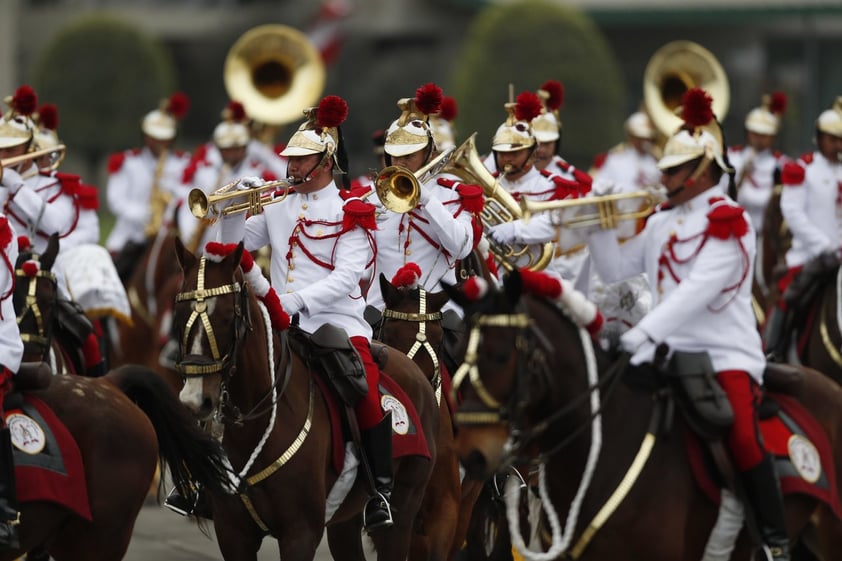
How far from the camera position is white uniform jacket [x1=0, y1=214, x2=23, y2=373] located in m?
8.34

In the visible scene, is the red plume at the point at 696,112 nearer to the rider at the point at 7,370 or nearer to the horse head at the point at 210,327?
the horse head at the point at 210,327

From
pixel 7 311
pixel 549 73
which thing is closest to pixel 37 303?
pixel 7 311

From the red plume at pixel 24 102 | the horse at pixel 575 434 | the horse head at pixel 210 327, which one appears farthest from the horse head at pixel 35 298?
the horse at pixel 575 434

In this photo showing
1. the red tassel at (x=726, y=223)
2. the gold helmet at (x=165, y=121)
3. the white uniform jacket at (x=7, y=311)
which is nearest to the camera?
the red tassel at (x=726, y=223)

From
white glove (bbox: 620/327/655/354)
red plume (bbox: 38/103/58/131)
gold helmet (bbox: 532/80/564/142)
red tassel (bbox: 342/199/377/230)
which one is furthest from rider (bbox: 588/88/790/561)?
red plume (bbox: 38/103/58/131)

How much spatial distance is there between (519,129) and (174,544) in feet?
12.3

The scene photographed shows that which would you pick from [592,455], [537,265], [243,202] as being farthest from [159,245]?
[592,455]

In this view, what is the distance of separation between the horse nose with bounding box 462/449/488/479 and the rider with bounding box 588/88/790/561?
96 cm

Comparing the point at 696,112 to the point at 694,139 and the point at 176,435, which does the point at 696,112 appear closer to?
the point at 694,139

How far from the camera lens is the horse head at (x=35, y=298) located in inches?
437

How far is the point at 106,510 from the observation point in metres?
8.72

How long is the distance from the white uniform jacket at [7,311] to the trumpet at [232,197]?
37.3 inches

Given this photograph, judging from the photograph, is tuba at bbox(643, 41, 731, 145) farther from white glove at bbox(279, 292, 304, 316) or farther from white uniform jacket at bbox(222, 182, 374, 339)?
white glove at bbox(279, 292, 304, 316)

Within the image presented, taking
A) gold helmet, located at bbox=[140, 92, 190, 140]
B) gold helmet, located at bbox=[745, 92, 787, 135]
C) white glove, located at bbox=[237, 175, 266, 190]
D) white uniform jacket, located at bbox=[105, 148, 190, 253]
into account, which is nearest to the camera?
white glove, located at bbox=[237, 175, 266, 190]
